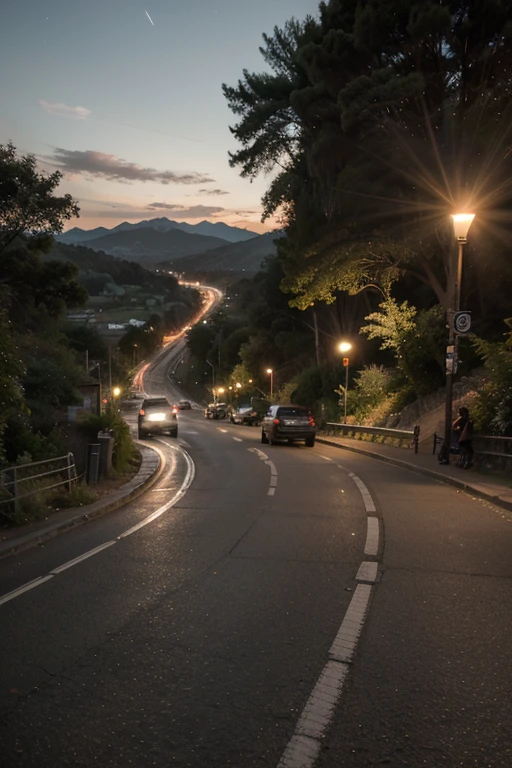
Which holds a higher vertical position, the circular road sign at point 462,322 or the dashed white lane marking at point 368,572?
the circular road sign at point 462,322

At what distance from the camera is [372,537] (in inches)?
332

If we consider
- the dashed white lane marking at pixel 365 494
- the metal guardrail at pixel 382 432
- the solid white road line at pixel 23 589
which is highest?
the metal guardrail at pixel 382 432

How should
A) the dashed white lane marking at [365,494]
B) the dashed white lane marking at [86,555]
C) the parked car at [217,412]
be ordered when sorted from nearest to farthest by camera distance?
the dashed white lane marking at [86,555] → the dashed white lane marking at [365,494] → the parked car at [217,412]

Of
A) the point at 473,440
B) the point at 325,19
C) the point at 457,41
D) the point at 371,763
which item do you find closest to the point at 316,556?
the point at 371,763

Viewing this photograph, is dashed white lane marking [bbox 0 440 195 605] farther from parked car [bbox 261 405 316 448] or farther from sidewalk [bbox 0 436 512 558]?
parked car [bbox 261 405 316 448]

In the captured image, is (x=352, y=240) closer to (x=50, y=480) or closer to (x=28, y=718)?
(x=50, y=480)

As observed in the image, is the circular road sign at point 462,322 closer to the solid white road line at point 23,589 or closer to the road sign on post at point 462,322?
the road sign on post at point 462,322

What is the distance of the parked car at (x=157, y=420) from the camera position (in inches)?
1372

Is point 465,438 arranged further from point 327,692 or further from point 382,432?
point 327,692

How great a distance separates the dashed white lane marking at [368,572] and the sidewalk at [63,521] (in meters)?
4.38

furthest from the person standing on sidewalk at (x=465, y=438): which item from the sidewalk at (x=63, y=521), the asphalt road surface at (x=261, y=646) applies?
the sidewalk at (x=63, y=521)

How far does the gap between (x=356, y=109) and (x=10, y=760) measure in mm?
23261

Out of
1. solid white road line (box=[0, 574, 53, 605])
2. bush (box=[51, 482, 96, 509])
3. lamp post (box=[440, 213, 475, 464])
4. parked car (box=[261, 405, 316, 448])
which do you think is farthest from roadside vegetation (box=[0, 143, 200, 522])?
solid white road line (box=[0, 574, 53, 605])

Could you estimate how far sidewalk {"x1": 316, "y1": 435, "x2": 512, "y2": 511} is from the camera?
1189 cm
